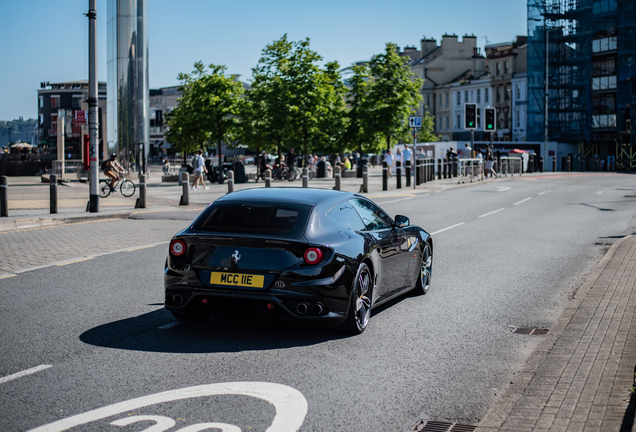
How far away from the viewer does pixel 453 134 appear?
105188mm

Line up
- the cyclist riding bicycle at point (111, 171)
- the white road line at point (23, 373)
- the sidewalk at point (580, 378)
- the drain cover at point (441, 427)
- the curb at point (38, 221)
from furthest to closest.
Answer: the cyclist riding bicycle at point (111, 171)
the curb at point (38, 221)
the white road line at point (23, 373)
the drain cover at point (441, 427)
the sidewalk at point (580, 378)

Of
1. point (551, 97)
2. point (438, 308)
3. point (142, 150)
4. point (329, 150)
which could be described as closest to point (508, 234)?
point (438, 308)

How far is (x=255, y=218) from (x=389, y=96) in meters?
43.9

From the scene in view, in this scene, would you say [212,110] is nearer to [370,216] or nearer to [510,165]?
[510,165]

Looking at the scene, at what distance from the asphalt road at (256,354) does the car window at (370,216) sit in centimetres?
90

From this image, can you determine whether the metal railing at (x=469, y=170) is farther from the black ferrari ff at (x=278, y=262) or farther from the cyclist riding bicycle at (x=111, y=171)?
the black ferrari ff at (x=278, y=262)

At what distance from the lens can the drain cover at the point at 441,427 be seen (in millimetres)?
4348

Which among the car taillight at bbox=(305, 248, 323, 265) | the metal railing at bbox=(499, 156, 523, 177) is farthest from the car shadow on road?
the metal railing at bbox=(499, 156, 523, 177)

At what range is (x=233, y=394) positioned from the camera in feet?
16.3

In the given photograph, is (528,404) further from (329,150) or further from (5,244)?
(329,150)

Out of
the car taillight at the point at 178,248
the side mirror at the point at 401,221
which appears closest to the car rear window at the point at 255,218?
the car taillight at the point at 178,248

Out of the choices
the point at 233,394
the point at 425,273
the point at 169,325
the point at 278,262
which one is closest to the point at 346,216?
the point at 278,262

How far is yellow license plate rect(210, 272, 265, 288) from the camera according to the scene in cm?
630

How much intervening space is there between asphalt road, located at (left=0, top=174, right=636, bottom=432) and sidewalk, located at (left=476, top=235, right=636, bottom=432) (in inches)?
9.0
